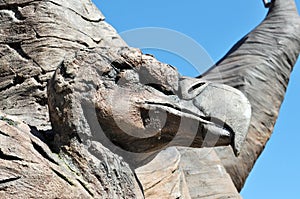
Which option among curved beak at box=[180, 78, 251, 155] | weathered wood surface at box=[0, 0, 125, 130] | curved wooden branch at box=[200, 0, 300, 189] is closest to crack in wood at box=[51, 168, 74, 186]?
curved beak at box=[180, 78, 251, 155]

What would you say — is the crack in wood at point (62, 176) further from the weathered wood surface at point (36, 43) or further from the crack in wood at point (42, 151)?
the weathered wood surface at point (36, 43)

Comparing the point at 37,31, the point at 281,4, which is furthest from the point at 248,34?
the point at 37,31

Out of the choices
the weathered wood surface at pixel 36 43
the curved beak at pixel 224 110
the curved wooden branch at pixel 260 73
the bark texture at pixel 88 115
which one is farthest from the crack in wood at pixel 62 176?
the curved wooden branch at pixel 260 73

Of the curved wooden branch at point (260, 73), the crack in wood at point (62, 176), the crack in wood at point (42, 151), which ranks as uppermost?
the crack in wood at point (42, 151)

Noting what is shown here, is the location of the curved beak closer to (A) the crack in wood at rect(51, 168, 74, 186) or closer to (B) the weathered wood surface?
(A) the crack in wood at rect(51, 168, 74, 186)

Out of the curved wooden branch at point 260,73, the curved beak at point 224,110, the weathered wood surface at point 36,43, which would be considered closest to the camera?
the curved beak at point 224,110

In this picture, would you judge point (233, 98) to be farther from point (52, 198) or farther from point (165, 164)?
point (52, 198)

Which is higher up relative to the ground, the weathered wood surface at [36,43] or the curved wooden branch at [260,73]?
the weathered wood surface at [36,43]

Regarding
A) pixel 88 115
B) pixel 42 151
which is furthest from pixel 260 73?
pixel 42 151

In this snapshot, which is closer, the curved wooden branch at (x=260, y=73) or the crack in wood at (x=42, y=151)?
the crack in wood at (x=42, y=151)

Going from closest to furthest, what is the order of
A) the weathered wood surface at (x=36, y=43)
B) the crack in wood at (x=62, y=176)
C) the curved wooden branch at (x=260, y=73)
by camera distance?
1. the crack in wood at (x=62, y=176)
2. the weathered wood surface at (x=36, y=43)
3. the curved wooden branch at (x=260, y=73)

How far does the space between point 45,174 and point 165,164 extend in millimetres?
860

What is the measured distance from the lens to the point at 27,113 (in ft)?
14.2

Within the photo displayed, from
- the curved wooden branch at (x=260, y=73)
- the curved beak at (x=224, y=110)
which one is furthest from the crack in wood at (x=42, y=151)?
the curved wooden branch at (x=260, y=73)
